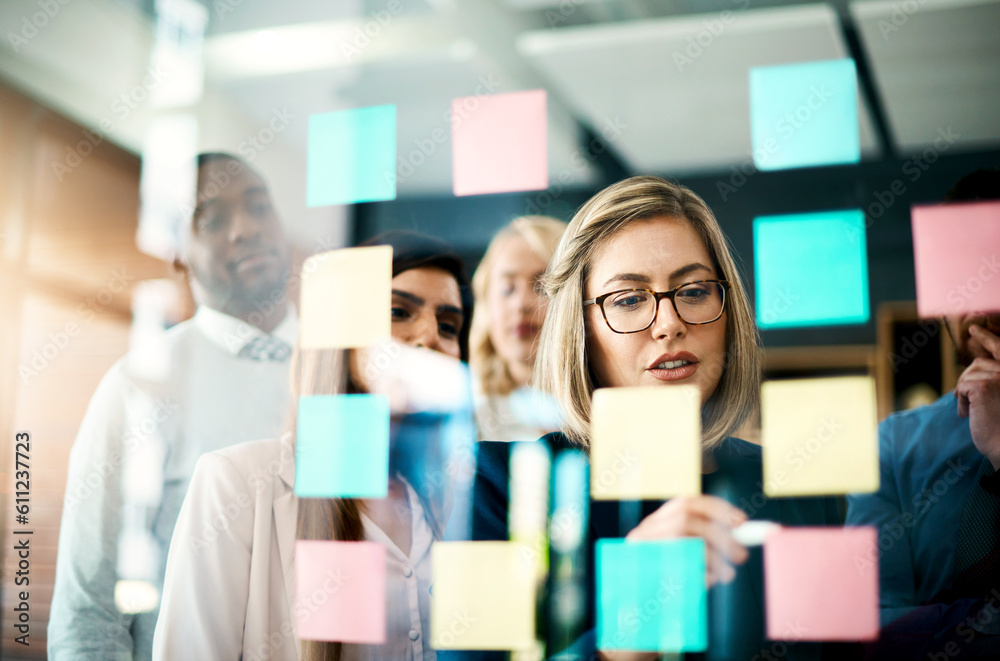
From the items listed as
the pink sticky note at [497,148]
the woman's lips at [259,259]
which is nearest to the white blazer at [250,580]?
the woman's lips at [259,259]

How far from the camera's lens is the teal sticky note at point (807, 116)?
1458mm

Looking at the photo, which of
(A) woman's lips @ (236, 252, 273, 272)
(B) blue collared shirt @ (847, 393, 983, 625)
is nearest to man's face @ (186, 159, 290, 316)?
(A) woman's lips @ (236, 252, 273, 272)

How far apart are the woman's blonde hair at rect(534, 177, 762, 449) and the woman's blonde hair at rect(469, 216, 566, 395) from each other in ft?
0.87

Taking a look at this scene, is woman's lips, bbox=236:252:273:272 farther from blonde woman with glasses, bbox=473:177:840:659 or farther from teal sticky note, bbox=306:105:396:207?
blonde woman with glasses, bbox=473:177:840:659

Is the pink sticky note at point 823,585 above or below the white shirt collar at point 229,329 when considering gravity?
below

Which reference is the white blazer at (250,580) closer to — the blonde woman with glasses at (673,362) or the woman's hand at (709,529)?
the blonde woman with glasses at (673,362)

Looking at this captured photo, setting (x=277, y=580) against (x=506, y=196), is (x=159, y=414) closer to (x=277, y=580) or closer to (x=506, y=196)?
(x=277, y=580)

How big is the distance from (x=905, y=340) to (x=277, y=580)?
1.45 meters

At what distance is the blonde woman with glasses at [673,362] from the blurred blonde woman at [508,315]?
22 centimetres

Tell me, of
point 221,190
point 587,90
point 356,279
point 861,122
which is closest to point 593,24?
point 587,90

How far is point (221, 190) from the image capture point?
1839 mm

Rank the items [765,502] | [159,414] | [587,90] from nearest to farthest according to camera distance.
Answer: [765,502]
[159,414]
[587,90]

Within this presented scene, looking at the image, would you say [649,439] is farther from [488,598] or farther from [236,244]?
[236,244]

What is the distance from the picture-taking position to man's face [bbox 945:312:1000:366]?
4.33ft
